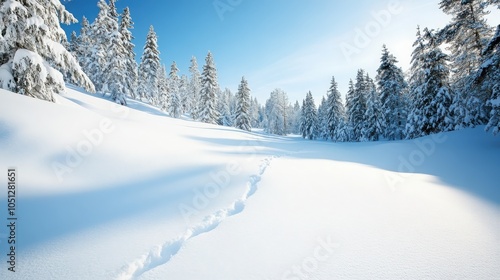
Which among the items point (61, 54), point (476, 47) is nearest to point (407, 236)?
point (61, 54)

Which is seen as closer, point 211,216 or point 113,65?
point 211,216

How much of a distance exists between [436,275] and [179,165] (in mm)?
6462

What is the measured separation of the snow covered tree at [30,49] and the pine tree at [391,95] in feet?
103

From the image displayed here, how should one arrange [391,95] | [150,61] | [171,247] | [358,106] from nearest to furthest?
[171,247] → [391,95] → [358,106] → [150,61]

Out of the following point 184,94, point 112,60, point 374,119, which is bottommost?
point 374,119

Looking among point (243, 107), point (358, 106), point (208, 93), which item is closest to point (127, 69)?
point (208, 93)

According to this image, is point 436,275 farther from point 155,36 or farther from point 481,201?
point 155,36

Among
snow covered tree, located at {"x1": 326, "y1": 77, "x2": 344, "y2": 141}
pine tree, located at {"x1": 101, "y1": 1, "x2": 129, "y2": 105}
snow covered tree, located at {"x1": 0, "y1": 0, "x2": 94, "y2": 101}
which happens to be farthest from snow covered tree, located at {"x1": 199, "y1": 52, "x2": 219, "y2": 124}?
snow covered tree, located at {"x1": 0, "y1": 0, "x2": 94, "y2": 101}

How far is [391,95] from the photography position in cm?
2895

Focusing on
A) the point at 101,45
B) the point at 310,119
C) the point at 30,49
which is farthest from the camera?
the point at 310,119

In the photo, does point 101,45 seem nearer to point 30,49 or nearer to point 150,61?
point 150,61

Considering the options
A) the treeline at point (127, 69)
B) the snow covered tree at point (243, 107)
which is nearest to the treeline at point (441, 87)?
the snow covered tree at point (243, 107)

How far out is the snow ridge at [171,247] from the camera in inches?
115

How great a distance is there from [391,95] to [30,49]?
109 ft
